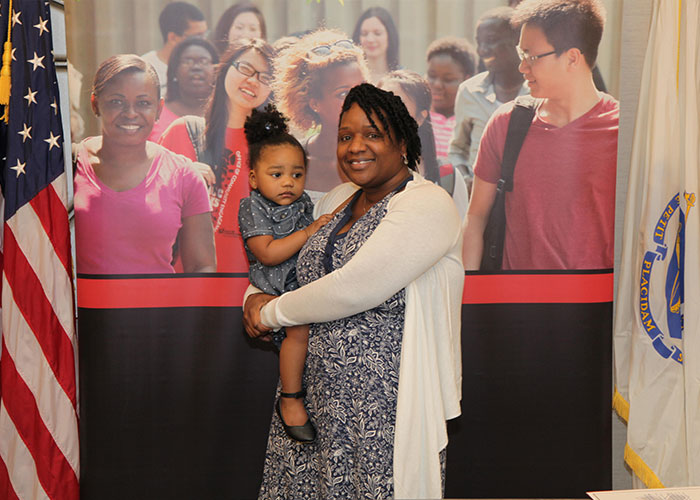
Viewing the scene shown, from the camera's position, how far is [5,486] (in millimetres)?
2459

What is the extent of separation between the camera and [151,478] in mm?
2703

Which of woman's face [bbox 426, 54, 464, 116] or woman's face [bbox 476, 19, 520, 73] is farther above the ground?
woman's face [bbox 476, 19, 520, 73]

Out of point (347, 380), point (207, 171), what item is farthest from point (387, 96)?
point (207, 171)

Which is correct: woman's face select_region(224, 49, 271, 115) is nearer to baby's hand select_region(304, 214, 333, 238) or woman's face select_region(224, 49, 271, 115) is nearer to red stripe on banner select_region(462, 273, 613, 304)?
baby's hand select_region(304, 214, 333, 238)

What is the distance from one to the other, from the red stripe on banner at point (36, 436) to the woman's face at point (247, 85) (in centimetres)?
128

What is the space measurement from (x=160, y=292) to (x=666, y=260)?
1989mm

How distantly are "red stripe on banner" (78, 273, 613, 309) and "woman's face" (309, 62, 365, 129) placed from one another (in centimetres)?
77

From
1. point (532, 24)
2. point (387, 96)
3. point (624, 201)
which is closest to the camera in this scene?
point (387, 96)

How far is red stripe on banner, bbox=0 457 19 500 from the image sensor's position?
245 centimetres

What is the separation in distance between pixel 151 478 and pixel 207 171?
1.30 metres

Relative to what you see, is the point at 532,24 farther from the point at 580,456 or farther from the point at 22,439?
the point at 22,439

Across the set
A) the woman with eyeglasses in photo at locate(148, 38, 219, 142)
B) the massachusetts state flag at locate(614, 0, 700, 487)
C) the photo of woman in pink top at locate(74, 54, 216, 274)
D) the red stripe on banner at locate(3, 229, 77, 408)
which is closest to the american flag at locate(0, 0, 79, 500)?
the red stripe on banner at locate(3, 229, 77, 408)

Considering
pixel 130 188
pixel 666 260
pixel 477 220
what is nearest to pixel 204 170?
pixel 130 188

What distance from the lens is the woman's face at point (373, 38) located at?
2645mm
